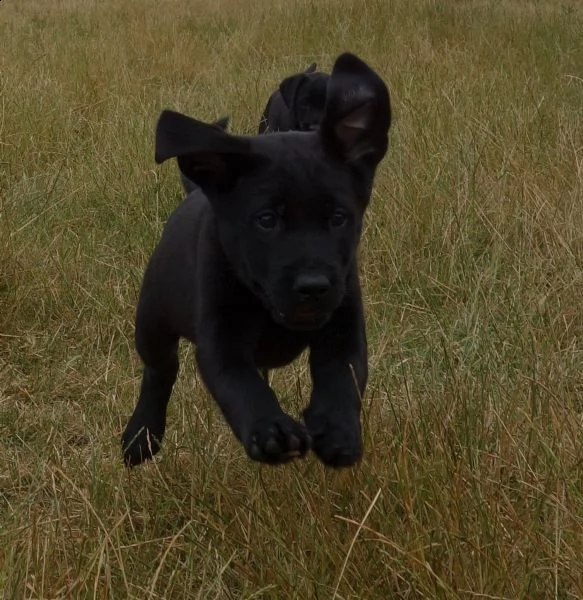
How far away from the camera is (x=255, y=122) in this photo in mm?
6473

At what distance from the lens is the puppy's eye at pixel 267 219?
2.05 metres

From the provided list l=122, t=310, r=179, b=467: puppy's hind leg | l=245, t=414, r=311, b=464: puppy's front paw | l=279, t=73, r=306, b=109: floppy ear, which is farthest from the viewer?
l=279, t=73, r=306, b=109: floppy ear

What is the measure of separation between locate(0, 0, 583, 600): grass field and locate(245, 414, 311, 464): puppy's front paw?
34 centimetres

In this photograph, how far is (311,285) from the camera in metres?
1.94

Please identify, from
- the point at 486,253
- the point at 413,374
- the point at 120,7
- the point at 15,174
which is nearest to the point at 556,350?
the point at 413,374

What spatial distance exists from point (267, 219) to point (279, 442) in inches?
17.4

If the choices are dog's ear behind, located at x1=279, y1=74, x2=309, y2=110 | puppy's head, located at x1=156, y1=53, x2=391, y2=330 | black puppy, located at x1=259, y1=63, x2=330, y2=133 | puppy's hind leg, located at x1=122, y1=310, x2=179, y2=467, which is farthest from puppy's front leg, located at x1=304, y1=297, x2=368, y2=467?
dog's ear behind, located at x1=279, y1=74, x2=309, y2=110

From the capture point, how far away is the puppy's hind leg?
295cm

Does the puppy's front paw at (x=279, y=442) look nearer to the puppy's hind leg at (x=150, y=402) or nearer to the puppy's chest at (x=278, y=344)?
the puppy's chest at (x=278, y=344)

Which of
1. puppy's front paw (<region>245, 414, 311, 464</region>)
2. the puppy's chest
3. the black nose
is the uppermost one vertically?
the black nose

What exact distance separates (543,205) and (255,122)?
2.46m

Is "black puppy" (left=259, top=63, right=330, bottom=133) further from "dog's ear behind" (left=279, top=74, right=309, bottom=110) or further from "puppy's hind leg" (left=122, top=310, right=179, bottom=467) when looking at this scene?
"puppy's hind leg" (left=122, top=310, right=179, bottom=467)

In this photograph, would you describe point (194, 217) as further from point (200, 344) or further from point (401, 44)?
point (401, 44)

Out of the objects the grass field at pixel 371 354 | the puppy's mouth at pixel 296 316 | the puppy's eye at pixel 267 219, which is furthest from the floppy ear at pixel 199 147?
the grass field at pixel 371 354
